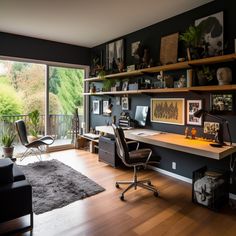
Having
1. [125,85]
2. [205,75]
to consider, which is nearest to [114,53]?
[125,85]


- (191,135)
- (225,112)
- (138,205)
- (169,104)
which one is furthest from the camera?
(169,104)

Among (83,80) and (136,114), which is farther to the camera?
(83,80)

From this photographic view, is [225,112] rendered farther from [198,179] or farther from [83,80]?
[83,80]

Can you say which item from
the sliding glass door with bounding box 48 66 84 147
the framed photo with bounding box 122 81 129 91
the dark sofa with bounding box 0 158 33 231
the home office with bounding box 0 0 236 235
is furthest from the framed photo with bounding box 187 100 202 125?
the sliding glass door with bounding box 48 66 84 147

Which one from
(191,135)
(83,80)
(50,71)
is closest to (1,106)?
(50,71)

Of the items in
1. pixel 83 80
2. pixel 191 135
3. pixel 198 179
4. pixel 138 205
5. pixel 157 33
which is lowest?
pixel 138 205

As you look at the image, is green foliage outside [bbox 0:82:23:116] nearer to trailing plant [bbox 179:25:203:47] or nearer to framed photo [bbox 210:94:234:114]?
trailing plant [bbox 179:25:203:47]

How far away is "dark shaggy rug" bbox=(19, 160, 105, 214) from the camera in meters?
2.69

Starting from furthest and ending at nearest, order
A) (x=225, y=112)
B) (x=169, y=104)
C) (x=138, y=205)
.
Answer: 1. (x=169, y=104)
2. (x=225, y=112)
3. (x=138, y=205)

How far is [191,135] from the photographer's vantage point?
332 cm

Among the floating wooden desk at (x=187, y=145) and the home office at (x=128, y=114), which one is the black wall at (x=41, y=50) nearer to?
the home office at (x=128, y=114)

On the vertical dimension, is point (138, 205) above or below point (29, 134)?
below

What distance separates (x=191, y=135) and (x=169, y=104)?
688 millimetres

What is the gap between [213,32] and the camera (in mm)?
3012
